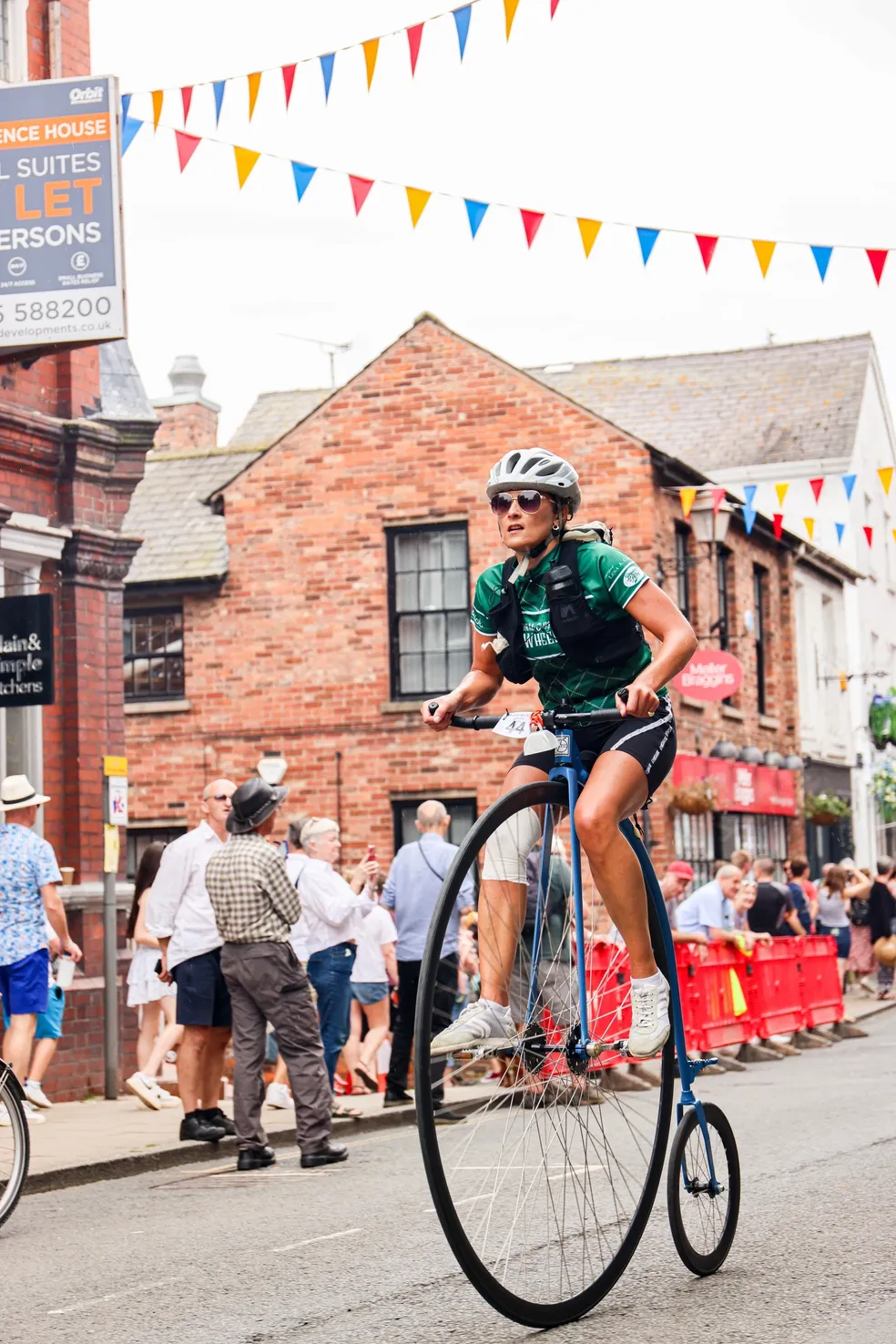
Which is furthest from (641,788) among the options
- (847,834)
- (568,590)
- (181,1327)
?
(847,834)

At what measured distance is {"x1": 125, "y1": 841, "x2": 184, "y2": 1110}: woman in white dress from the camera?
1345cm

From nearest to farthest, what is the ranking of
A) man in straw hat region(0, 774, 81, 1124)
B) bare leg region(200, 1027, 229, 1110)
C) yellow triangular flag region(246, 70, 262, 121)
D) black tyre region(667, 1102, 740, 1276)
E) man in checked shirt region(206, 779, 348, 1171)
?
black tyre region(667, 1102, 740, 1276)
man in checked shirt region(206, 779, 348, 1171)
bare leg region(200, 1027, 229, 1110)
man in straw hat region(0, 774, 81, 1124)
yellow triangular flag region(246, 70, 262, 121)

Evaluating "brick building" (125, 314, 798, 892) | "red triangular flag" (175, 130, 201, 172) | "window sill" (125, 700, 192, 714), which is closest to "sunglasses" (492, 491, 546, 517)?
"red triangular flag" (175, 130, 201, 172)

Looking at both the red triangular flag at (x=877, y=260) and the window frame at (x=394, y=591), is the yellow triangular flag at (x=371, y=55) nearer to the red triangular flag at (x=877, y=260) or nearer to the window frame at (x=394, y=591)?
the red triangular flag at (x=877, y=260)

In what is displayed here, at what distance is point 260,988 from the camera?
33.5 feet

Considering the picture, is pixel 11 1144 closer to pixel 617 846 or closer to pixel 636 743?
pixel 617 846

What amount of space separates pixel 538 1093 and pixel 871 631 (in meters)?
34.5

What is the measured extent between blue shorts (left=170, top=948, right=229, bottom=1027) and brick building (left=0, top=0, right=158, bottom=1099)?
13.4 ft

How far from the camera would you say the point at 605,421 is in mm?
24156

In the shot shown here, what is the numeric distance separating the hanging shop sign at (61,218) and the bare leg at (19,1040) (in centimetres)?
478

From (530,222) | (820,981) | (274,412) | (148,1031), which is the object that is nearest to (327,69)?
(530,222)

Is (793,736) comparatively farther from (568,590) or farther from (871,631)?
(568,590)

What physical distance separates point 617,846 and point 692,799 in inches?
745

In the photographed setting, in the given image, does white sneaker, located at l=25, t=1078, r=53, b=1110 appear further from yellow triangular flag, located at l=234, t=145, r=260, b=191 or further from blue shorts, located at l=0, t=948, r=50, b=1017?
yellow triangular flag, located at l=234, t=145, r=260, b=191
